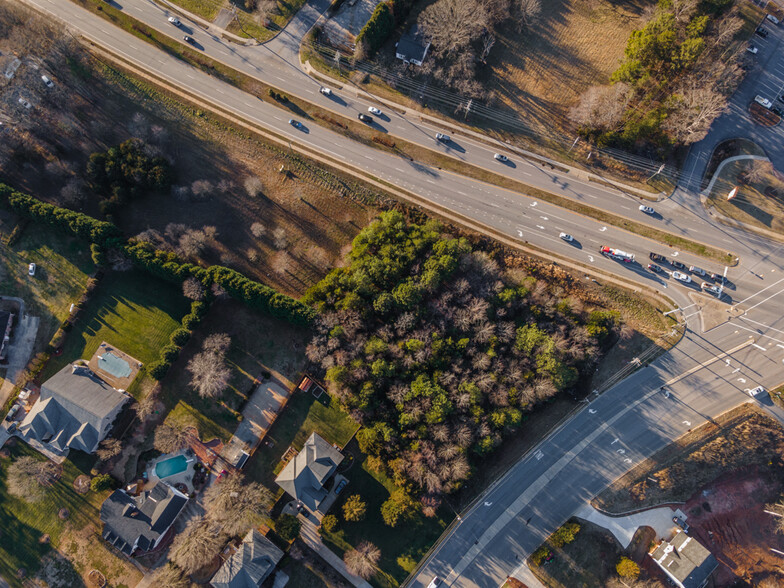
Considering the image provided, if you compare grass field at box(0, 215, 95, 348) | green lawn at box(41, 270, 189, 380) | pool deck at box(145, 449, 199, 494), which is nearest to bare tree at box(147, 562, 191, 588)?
pool deck at box(145, 449, 199, 494)

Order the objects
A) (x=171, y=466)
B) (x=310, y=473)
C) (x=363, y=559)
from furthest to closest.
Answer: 1. (x=171, y=466)
2. (x=310, y=473)
3. (x=363, y=559)

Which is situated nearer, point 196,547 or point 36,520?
point 196,547

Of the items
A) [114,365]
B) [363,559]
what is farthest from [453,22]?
[363,559]

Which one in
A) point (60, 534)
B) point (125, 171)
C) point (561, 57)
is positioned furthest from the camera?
point (561, 57)

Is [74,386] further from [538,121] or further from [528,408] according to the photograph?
[538,121]

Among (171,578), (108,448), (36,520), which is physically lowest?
(36,520)

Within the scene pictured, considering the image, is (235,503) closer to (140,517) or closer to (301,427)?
(301,427)

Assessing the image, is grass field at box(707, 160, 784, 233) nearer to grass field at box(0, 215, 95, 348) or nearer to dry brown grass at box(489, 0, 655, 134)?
dry brown grass at box(489, 0, 655, 134)

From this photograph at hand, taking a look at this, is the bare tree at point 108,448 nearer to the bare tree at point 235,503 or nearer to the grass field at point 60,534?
the grass field at point 60,534
